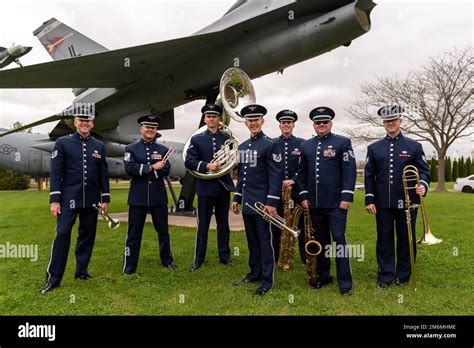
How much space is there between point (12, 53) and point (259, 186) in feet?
39.4

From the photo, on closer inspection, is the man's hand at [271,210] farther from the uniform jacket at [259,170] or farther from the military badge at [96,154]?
the military badge at [96,154]

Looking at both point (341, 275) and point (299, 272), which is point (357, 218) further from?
point (341, 275)

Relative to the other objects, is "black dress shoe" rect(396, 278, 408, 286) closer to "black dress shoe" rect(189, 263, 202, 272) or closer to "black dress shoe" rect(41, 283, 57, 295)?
"black dress shoe" rect(189, 263, 202, 272)

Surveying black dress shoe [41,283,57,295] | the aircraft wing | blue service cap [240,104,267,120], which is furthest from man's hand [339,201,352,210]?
the aircraft wing

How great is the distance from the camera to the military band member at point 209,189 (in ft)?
17.8

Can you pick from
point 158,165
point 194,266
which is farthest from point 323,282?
point 158,165

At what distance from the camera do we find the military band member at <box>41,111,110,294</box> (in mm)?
4488

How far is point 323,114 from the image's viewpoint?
441cm

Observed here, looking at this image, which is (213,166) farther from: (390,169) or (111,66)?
(111,66)

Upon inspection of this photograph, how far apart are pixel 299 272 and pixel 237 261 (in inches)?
40.3
